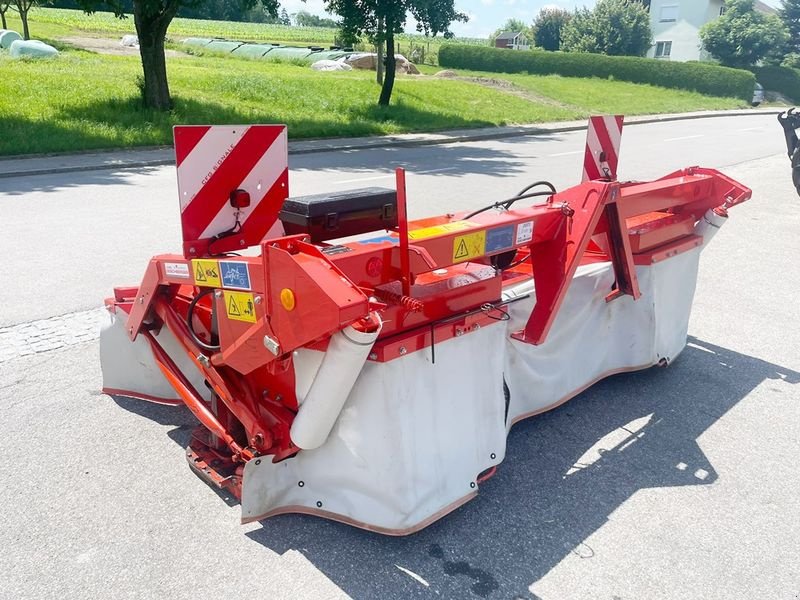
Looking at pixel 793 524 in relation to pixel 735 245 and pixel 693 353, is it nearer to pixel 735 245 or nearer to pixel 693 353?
pixel 693 353

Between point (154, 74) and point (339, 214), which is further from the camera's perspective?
point (154, 74)

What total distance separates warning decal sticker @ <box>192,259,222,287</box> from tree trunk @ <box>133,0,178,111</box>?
12.8 metres

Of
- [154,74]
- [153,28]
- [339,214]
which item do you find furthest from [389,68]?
[339,214]

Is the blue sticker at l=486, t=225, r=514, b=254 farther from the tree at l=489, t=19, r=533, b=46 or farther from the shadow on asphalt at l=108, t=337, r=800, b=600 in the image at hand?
the tree at l=489, t=19, r=533, b=46

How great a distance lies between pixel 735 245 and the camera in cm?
809

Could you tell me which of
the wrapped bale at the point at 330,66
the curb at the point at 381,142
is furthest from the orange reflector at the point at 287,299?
the wrapped bale at the point at 330,66

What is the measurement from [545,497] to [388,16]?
1653 cm

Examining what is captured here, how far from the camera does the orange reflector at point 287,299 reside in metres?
2.40

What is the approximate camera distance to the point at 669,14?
6212cm

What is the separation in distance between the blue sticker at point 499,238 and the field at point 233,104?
456 inches

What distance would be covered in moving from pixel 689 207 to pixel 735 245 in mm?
4172

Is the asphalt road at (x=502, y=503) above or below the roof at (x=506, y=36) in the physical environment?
below

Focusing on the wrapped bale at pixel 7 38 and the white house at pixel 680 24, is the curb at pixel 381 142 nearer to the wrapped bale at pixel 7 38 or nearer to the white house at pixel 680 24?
the wrapped bale at pixel 7 38

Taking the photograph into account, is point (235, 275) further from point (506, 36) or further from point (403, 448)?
point (506, 36)
